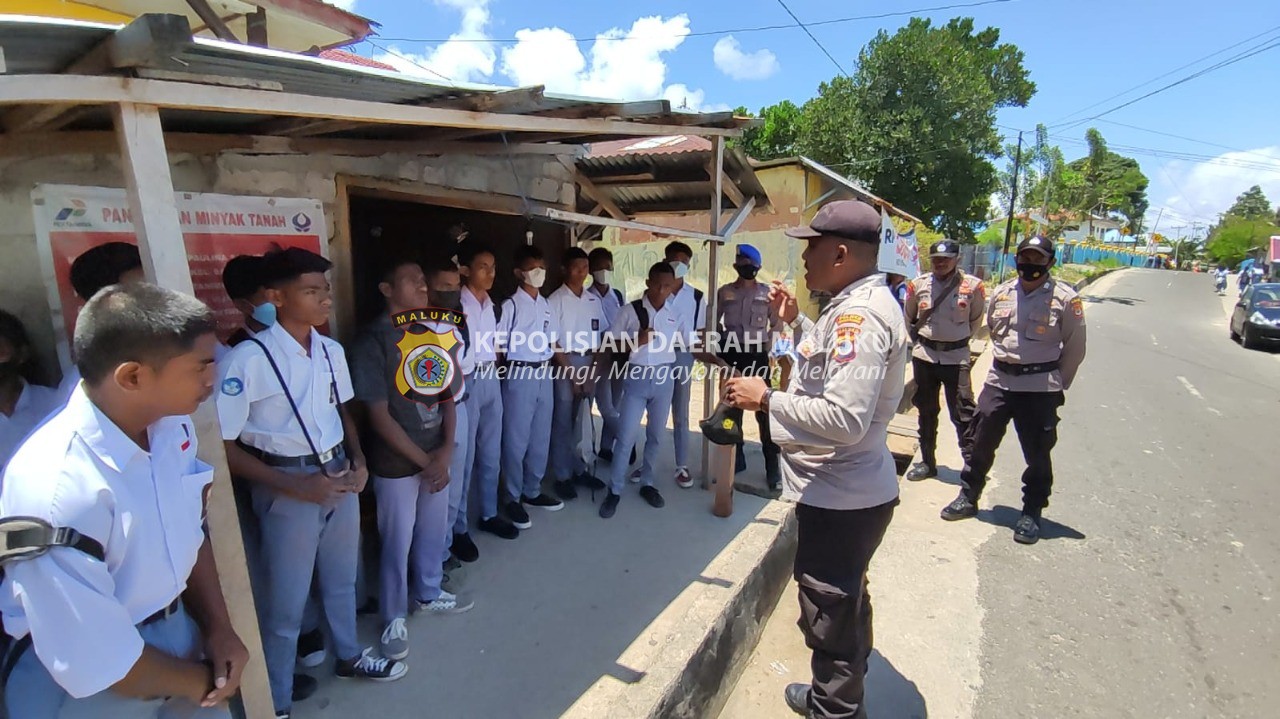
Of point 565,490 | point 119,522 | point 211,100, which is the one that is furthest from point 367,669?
point 211,100

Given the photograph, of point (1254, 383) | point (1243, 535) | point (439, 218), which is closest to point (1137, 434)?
point (1243, 535)

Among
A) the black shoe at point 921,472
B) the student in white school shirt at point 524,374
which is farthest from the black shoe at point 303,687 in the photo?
the black shoe at point 921,472

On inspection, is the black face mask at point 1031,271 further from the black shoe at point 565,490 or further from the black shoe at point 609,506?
the black shoe at point 565,490

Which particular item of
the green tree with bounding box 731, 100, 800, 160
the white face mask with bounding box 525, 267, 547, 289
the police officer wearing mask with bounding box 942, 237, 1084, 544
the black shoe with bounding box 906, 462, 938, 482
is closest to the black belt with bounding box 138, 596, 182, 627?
the white face mask with bounding box 525, 267, 547, 289

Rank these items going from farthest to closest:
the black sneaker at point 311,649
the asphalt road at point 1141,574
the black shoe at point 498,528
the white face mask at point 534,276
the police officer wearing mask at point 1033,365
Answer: the police officer wearing mask at point 1033,365
the white face mask at point 534,276
the black shoe at point 498,528
the asphalt road at point 1141,574
the black sneaker at point 311,649

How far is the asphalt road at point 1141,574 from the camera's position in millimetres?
2885

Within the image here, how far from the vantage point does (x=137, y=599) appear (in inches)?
52.7

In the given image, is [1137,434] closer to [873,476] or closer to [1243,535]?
[1243,535]

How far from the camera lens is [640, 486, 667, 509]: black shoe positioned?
4.29 m

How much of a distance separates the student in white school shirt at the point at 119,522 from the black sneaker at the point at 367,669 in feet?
3.34

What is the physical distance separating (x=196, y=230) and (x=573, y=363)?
7.38 feet

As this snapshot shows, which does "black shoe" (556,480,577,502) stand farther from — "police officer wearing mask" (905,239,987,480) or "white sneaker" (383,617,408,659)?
"police officer wearing mask" (905,239,987,480)

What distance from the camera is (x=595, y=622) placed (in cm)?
301

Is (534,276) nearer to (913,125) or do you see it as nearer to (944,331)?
(944,331)
